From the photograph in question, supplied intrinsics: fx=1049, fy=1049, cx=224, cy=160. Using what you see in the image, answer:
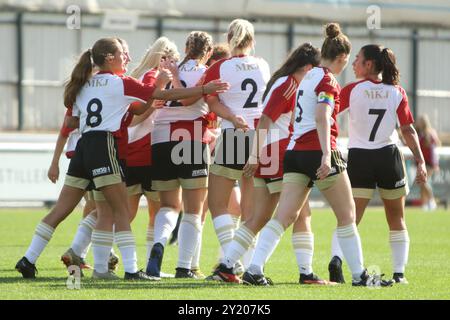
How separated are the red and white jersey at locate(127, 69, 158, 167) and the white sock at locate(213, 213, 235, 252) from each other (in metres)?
0.82

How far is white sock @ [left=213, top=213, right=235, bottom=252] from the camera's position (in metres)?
9.34

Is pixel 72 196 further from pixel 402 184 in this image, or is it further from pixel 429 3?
pixel 429 3

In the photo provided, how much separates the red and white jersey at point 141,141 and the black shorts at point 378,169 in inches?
72.1

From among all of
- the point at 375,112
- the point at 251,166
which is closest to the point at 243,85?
the point at 251,166

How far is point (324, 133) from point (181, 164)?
1.68m

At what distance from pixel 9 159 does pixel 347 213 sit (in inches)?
515

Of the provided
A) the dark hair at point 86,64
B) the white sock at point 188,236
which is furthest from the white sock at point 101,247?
the dark hair at point 86,64

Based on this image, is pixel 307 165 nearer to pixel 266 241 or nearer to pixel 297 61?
pixel 266 241

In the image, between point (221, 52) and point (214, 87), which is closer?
point (214, 87)

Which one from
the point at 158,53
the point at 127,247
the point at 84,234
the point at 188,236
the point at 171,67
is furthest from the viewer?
the point at 84,234

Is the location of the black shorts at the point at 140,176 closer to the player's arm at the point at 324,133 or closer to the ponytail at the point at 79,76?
the ponytail at the point at 79,76

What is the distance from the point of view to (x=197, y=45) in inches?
371

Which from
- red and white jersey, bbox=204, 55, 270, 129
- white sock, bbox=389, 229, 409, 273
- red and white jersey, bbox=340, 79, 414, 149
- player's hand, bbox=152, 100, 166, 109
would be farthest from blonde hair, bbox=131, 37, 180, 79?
white sock, bbox=389, 229, 409, 273

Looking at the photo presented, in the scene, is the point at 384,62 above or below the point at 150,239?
above
